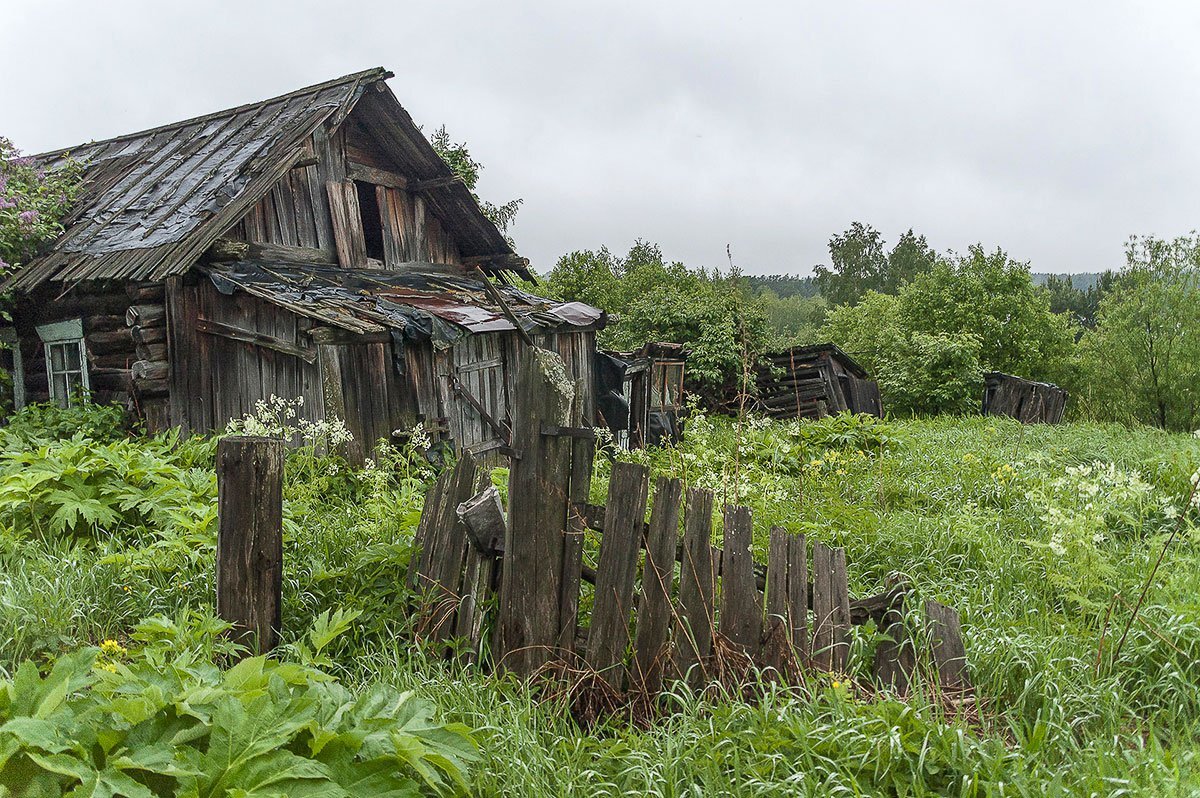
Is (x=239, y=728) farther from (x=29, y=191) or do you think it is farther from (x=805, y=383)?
(x=805, y=383)

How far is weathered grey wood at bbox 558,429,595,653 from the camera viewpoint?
352 centimetres

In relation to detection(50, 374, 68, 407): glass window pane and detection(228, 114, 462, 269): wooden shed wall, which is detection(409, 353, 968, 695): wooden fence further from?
detection(50, 374, 68, 407): glass window pane

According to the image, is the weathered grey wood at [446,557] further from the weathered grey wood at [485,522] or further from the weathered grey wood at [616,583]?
the weathered grey wood at [616,583]

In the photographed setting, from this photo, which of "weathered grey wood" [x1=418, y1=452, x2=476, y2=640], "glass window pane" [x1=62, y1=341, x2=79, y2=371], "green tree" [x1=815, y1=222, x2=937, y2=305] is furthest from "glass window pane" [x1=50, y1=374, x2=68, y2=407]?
"green tree" [x1=815, y1=222, x2=937, y2=305]

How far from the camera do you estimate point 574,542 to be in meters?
3.52

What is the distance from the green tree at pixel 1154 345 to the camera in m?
22.2

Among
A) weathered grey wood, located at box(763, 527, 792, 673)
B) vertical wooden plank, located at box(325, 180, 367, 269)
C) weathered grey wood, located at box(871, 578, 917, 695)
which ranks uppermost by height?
vertical wooden plank, located at box(325, 180, 367, 269)

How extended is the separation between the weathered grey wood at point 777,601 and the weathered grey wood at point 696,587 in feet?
0.80

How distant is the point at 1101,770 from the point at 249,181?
9708mm

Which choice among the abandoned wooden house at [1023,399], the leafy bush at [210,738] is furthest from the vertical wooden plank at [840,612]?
the abandoned wooden house at [1023,399]

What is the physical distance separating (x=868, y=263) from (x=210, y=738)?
53.8 m

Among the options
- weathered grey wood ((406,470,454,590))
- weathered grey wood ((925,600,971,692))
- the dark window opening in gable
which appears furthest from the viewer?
the dark window opening in gable

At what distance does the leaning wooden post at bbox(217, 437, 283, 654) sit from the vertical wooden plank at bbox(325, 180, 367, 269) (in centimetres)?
786

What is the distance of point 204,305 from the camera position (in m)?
9.13
